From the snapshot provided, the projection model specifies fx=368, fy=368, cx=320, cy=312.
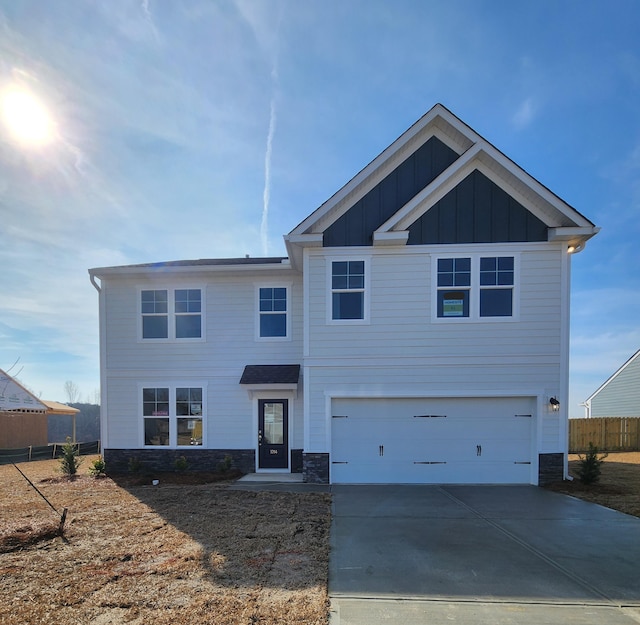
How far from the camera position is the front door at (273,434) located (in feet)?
32.7

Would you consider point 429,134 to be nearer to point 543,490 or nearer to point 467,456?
point 467,456

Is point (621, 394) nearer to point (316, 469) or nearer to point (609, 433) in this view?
point (609, 433)

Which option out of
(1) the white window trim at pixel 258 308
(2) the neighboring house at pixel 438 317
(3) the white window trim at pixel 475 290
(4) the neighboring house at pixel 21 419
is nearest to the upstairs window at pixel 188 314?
(1) the white window trim at pixel 258 308

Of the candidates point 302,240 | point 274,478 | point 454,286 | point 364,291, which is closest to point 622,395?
point 454,286

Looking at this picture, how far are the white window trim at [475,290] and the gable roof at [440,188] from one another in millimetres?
978

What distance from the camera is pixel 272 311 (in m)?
10.3

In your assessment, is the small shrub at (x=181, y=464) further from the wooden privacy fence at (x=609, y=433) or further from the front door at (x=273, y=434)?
the wooden privacy fence at (x=609, y=433)

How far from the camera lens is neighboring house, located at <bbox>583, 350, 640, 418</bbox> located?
21.3 metres

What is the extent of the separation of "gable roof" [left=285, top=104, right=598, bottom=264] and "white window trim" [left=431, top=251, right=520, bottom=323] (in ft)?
3.21

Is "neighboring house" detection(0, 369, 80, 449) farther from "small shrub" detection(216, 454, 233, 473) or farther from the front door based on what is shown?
the front door

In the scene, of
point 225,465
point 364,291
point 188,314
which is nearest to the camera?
point 364,291

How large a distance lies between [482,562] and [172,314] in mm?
9033

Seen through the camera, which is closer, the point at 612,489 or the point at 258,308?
the point at 612,489

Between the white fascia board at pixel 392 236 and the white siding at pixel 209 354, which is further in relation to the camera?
the white siding at pixel 209 354
